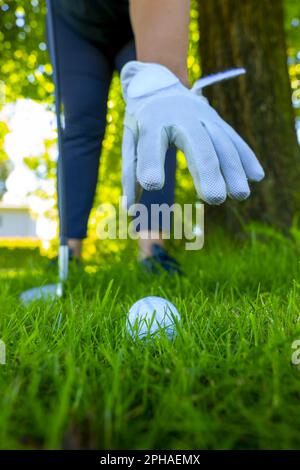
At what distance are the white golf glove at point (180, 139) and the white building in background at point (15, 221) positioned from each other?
41.9 metres

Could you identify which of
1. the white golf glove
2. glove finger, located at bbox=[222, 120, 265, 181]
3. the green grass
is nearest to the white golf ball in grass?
the green grass

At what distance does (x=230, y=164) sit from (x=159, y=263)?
1225 millimetres

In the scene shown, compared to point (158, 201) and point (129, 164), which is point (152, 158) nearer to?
point (129, 164)

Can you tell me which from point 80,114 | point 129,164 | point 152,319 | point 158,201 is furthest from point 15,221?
point 152,319

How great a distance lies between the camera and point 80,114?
11.0ft

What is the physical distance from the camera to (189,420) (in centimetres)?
81

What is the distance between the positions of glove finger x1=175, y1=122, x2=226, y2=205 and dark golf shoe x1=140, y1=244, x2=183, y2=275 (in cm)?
113

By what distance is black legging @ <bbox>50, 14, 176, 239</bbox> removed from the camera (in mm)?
3344

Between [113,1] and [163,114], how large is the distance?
1.89 m

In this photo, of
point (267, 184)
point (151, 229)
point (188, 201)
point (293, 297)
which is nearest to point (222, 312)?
point (293, 297)

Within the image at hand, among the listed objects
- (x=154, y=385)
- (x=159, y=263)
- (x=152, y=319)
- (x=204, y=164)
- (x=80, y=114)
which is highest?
(x=80, y=114)

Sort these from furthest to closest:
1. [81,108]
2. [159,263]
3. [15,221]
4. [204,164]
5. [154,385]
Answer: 1. [15,221]
2. [81,108]
3. [159,263]
4. [204,164]
5. [154,385]

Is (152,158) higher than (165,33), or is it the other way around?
(165,33)

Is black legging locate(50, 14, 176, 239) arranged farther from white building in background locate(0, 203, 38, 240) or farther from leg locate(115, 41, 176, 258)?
white building in background locate(0, 203, 38, 240)
